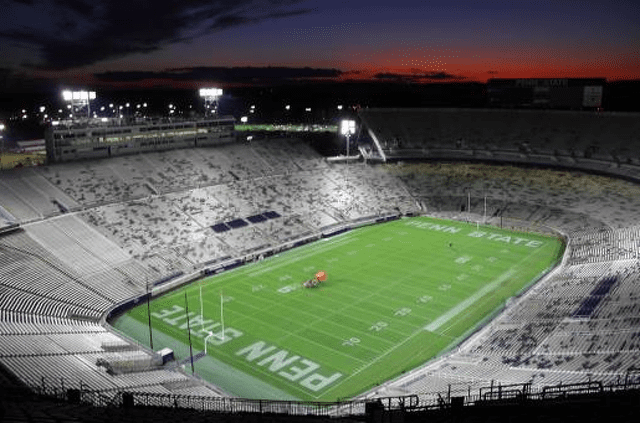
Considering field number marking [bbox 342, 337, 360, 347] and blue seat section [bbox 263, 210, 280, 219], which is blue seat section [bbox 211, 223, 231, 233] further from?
field number marking [bbox 342, 337, 360, 347]

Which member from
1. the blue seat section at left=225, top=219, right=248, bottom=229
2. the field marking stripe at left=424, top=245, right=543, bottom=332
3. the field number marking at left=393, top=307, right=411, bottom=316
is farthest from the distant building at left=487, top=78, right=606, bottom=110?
the field number marking at left=393, top=307, right=411, bottom=316

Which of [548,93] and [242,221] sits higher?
[548,93]

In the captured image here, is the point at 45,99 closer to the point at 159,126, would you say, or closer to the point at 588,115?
the point at 159,126

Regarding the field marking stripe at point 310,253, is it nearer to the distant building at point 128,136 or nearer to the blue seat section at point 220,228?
the blue seat section at point 220,228

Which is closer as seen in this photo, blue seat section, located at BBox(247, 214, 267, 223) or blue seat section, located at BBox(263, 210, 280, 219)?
blue seat section, located at BBox(247, 214, 267, 223)

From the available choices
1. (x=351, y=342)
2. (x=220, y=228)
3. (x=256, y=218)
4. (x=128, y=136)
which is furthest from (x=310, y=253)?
(x=128, y=136)

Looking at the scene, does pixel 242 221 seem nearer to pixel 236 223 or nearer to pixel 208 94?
pixel 236 223

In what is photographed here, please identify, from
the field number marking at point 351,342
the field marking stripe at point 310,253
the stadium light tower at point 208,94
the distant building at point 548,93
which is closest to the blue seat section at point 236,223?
the field marking stripe at point 310,253
